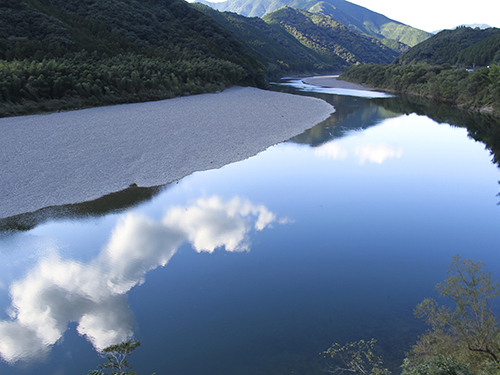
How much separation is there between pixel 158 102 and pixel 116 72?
3316 millimetres

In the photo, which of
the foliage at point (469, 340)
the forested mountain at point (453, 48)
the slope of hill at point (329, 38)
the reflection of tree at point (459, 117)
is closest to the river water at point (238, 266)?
the foliage at point (469, 340)

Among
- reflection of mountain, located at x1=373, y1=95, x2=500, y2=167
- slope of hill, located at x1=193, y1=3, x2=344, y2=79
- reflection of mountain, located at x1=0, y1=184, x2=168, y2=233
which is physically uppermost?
slope of hill, located at x1=193, y1=3, x2=344, y2=79

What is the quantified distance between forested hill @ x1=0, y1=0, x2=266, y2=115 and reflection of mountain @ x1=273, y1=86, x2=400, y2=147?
12.1 m

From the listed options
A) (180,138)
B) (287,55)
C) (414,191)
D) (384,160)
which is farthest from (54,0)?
(287,55)

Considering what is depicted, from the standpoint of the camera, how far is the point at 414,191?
33.8 feet

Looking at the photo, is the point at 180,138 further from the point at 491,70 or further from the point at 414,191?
the point at 491,70

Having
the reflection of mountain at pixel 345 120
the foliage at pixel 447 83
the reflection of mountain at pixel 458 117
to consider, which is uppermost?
the foliage at pixel 447 83

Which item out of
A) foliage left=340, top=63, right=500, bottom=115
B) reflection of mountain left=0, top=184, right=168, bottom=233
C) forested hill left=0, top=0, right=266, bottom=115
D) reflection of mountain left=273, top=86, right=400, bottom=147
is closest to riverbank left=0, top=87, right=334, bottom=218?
reflection of mountain left=0, top=184, right=168, bottom=233

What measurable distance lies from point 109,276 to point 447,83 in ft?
113

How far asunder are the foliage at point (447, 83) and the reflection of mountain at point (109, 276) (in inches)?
957

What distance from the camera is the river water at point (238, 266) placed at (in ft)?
14.5

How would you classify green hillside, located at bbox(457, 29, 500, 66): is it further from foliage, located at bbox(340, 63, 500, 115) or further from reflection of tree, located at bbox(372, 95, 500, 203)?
reflection of tree, located at bbox(372, 95, 500, 203)

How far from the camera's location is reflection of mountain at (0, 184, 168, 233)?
7.36m

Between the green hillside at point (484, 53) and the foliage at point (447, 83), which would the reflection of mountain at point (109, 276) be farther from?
the green hillside at point (484, 53)
